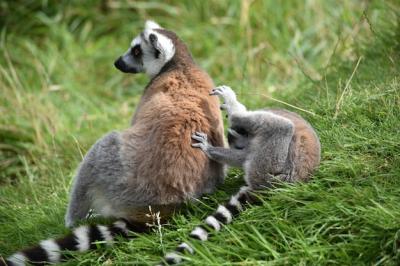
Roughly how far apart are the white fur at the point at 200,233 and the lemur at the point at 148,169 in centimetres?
35

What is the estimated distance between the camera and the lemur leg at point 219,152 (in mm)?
3975

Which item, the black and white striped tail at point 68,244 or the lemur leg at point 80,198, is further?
the lemur leg at point 80,198

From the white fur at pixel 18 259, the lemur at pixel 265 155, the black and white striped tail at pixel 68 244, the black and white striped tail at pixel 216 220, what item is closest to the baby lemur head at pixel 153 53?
the lemur at pixel 265 155

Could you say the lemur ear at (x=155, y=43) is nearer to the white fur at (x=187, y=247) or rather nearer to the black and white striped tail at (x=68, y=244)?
the black and white striped tail at (x=68, y=244)

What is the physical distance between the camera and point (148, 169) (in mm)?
3941

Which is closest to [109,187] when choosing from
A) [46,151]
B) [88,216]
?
[88,216]

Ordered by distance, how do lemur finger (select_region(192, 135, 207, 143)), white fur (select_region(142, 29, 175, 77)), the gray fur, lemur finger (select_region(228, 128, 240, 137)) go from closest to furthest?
the gray fur → lemur finger (select_region(192, 135, 207, 143)) → lemur finger (select_region(228, 128, 240, 137)) → white fur (select_region(142, 29, 175, 77))

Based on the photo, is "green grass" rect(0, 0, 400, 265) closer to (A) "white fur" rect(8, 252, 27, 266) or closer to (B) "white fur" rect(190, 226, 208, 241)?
(B) "white fur" rect(190, 226, 208, 241)

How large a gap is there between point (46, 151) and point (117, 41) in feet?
11.2

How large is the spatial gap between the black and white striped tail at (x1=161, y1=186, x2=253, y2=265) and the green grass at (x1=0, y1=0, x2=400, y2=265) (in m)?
0.07

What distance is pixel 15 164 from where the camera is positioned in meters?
6.77

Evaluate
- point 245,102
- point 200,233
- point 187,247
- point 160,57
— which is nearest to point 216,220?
point 200,233

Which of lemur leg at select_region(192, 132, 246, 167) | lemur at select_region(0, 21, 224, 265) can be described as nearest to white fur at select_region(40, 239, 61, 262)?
lemur at select_region(0, 21, 224, 265)

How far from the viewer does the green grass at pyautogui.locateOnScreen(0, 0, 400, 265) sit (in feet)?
11.3
